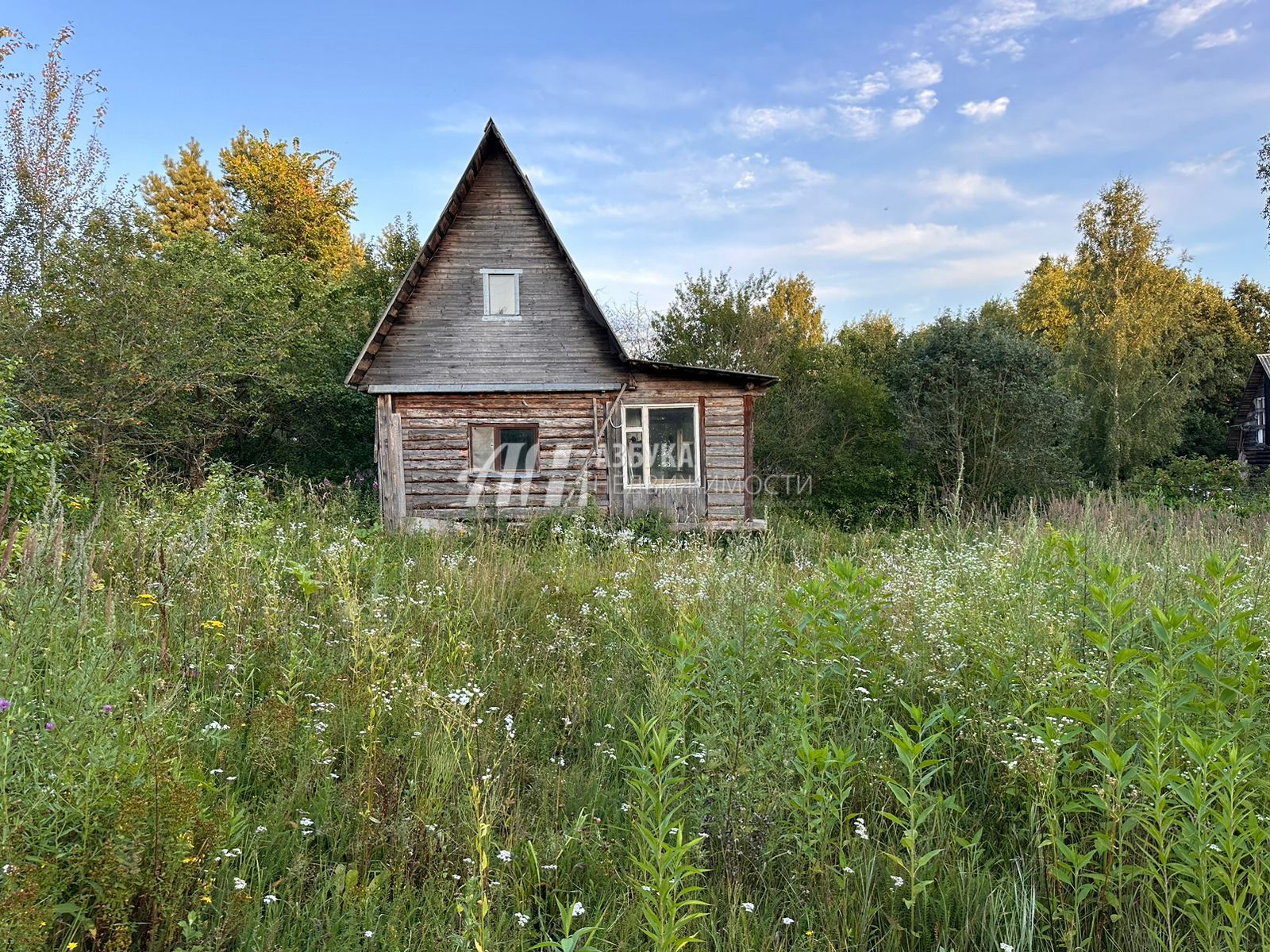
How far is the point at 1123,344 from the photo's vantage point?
23.1 meters

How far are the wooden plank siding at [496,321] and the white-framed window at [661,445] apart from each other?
3.26 ft

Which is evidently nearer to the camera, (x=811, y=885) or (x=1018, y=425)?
(x=811, y=885)

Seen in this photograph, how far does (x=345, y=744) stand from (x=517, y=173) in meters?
13.0

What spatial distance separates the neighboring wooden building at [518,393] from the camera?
13781 mm

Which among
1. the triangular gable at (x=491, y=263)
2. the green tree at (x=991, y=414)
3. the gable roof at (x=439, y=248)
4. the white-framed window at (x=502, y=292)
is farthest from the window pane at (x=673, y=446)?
the green tree at (x=991, y=414)

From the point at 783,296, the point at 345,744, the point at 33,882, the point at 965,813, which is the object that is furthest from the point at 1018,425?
the point at 33,882

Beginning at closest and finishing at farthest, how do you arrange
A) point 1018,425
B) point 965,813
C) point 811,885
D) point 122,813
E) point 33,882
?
point 33,882 → point 122,813 → point 811,885 → point 965,813 → point 1018,425

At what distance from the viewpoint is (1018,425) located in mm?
18859

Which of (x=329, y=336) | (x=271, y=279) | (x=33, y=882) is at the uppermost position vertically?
(x=271, y=279)

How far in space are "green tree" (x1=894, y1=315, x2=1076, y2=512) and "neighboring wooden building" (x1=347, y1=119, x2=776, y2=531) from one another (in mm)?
7892

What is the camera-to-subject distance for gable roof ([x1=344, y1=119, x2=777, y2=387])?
1330cm

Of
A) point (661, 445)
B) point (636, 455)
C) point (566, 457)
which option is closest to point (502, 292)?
point (566, 457)

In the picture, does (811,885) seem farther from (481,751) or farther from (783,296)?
(783,296)

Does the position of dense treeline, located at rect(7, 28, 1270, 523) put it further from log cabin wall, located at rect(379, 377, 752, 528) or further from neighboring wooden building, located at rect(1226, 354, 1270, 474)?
log cabin wall, located at rect(379, 377, 752, 528)
